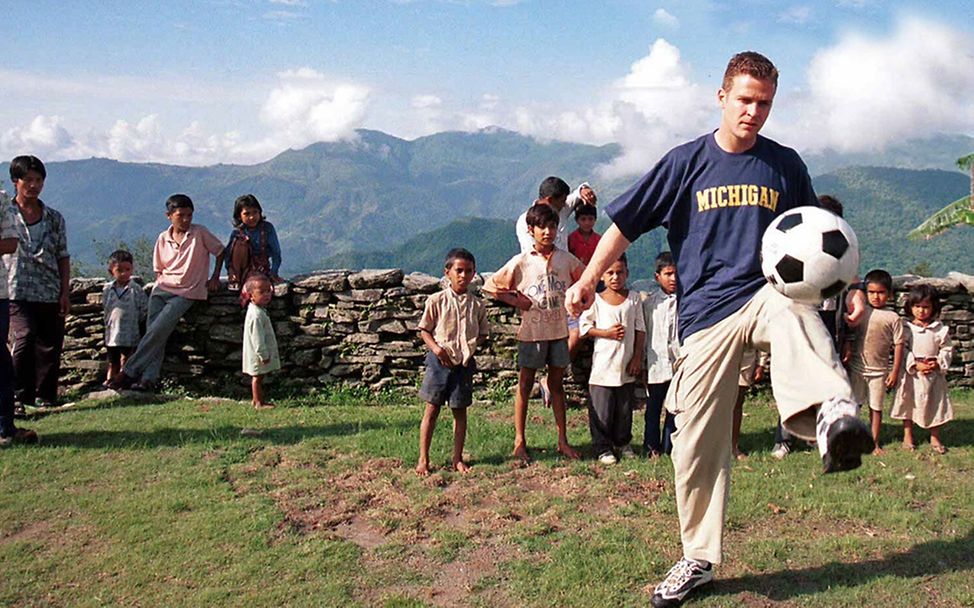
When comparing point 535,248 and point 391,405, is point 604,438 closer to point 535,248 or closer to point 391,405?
point 535,248

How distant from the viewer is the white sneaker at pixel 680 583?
346 cm

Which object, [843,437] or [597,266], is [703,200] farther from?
[843,437]

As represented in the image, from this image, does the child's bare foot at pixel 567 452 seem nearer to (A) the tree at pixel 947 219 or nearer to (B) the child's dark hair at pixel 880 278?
(B) the child's dark hair at pixel 880 278

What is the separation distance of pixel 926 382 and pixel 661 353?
2217mm

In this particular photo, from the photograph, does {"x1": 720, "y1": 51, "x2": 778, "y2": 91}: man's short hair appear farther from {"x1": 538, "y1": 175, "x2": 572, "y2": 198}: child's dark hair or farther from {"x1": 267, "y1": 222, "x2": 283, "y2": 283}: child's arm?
{"x1": 267, "y1": 222, "x2": 283, "y2": 283}: child's arm

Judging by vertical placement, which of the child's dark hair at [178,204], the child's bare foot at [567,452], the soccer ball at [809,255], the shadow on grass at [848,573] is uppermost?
the child's dark hair at [178,204]

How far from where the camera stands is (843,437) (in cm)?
270

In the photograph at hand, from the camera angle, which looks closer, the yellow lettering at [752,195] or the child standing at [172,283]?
the yellow lettering at [752,195]

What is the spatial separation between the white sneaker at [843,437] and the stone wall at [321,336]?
5539 millimetres

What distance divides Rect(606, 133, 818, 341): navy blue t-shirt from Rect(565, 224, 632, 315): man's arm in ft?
0.16

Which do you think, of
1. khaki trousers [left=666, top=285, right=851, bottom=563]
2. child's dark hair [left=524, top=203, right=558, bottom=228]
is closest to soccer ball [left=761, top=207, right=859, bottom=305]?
khaki trousers [left=666, top=285, right=851, bottom=563]

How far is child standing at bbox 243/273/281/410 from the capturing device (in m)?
7.59

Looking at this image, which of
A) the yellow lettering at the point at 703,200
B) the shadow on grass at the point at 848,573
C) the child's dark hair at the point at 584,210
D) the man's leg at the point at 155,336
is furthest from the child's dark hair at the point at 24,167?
the shadow on grass at the point at 848,573

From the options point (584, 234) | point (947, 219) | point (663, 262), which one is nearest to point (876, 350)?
point (663, 262)
